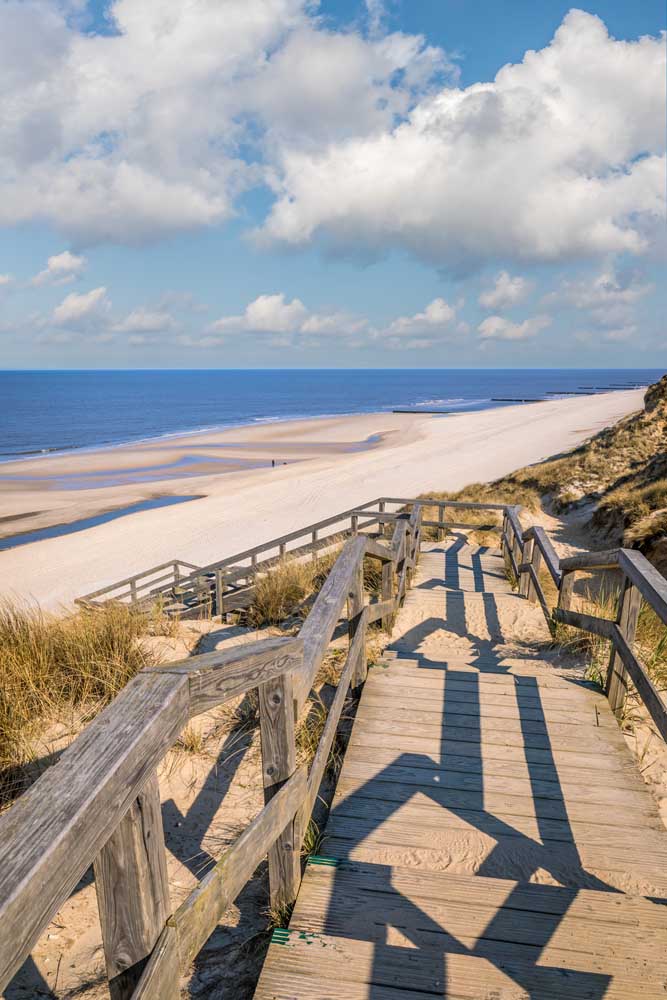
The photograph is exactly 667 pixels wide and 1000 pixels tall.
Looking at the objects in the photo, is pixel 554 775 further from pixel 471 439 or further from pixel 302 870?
pixel 471 439

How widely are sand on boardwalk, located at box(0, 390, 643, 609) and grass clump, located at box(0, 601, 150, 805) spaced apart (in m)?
2.39

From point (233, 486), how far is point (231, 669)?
103ft

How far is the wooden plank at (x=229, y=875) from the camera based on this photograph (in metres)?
1.76

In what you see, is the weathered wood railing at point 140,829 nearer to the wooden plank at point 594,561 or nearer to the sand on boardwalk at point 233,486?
the wooden plank at point 594,561

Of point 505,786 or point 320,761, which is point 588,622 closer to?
point 505,786

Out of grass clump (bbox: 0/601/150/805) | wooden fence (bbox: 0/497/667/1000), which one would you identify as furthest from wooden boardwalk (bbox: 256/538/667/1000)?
grass clump (bbox: 0/601/150/805)

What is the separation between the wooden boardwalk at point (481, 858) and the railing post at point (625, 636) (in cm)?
15

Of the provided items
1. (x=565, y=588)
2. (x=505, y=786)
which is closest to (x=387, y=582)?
(x=565, y=588)

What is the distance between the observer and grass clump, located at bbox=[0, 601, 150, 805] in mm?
3844

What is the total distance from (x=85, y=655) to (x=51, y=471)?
38.9 m

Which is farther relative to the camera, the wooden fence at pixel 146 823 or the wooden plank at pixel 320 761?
the wooden plank at pixel 320 761

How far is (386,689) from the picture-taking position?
14.9 ft

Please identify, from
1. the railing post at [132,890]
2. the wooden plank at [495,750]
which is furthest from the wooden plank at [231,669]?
the wooden plank at [495,750]

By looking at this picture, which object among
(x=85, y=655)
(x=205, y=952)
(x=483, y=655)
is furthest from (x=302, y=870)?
(x=483, y=655)
